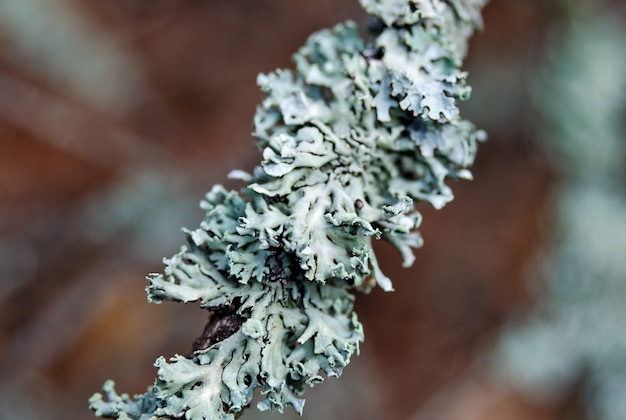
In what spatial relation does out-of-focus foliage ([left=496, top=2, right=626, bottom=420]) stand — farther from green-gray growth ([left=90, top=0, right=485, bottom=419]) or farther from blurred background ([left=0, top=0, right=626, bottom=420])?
green-gray growth ([left=90, top=0, right=485, bottom=419])

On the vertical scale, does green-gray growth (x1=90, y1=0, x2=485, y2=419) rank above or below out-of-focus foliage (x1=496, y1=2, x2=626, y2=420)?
Result: below

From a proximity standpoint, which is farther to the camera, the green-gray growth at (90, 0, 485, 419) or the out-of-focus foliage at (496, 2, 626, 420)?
the out-of-focus foliage at (496, 2, 626, 420)

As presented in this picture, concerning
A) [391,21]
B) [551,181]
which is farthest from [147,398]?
[551,181]

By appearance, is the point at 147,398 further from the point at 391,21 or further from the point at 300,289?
the point at 391,21

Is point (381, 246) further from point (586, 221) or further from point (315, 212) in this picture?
point (315, 212)

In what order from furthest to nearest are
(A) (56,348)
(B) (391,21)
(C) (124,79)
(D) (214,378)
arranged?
1. (C) (124,79)
2. (A) (56,348)
3. (B) (391,21)
4. (D) (214,378)

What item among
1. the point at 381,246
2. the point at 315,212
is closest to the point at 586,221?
the point at 381,246

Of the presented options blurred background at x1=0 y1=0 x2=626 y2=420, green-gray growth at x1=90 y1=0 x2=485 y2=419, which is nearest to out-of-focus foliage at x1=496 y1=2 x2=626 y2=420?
blurred background at x1=0 y1=0 x2=626 y2=420
